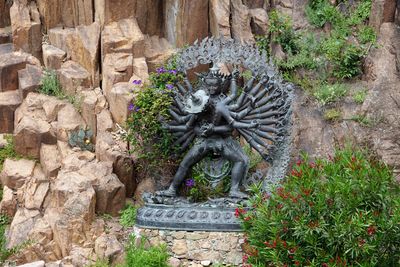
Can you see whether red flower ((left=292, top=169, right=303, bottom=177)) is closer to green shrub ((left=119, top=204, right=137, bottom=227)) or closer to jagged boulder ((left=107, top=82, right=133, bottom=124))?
green shrub ((left=119, top=204, right=137, bottom=227))

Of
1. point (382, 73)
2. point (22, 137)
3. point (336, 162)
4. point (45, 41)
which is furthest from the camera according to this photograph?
point (45, 41)

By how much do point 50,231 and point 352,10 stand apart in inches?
304

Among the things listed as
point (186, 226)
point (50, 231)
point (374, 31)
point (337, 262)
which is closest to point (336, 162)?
point (337, 262)

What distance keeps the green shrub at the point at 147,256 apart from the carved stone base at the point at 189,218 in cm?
38

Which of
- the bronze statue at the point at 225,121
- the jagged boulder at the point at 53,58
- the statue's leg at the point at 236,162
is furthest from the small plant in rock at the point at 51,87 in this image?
the statue's leg at the point at 236,162

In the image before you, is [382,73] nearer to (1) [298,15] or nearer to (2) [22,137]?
(1) [298,15]

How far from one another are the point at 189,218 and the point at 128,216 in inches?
56.7

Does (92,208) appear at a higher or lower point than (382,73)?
lower

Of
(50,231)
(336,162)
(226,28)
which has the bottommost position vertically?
(50,231)

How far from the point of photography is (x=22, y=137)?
13148 millimetres

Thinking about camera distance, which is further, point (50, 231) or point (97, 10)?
point (97, 10)

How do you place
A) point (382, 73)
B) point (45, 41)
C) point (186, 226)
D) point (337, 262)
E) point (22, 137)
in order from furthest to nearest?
point (45, 41)
point (382, 73)
point (22, 137)
point (186, 226)
point (337, 262)

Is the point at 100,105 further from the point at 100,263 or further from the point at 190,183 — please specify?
the point at 100,263

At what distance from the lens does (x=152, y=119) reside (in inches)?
482
